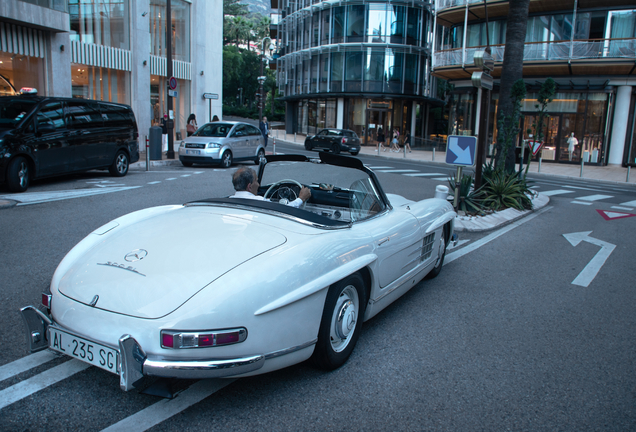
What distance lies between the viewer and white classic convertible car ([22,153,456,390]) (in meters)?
2.52

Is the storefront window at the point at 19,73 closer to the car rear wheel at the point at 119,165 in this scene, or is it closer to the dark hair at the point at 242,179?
the car rear wheel at the point at 119,165

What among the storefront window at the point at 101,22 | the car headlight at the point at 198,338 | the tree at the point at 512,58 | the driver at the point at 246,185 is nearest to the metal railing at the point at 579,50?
the tree at the point at 512,58

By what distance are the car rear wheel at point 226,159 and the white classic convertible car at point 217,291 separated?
12.7 m

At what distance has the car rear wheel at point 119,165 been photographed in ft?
42.0

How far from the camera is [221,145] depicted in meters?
16.4

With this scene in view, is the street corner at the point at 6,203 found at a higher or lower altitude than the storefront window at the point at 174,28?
lower

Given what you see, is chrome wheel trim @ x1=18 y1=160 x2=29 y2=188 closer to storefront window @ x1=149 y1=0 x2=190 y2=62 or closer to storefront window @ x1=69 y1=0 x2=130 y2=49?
storefront window @ x1=69 y1=0 x2=130 y2=49

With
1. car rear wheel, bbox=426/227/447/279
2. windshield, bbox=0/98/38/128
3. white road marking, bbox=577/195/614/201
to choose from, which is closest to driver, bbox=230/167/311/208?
car rear wheel, bbox=426/227/447/279

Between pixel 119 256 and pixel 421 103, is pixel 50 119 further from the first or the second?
pixel 421 103

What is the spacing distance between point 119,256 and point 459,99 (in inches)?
1325

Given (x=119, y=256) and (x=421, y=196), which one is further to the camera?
(x=421, y=196)

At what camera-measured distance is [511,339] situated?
13.3 feet

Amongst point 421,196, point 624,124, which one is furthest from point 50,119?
point 624,124

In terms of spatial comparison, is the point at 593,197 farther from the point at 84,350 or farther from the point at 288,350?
the point at 84,350
